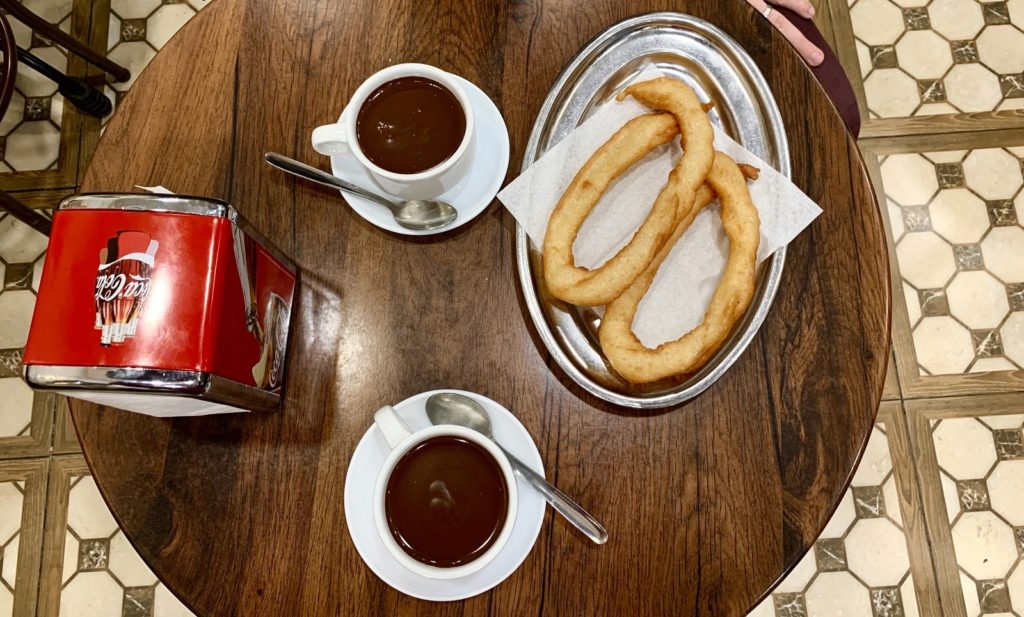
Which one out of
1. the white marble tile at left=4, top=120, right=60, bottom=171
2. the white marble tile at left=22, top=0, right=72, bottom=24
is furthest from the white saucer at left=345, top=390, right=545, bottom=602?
the white marble tile at left=22, top=0, right=72, bottom=24

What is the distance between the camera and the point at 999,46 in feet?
6.07

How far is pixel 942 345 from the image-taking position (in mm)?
1719

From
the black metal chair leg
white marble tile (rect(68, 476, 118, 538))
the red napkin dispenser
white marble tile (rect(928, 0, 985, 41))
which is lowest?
white marble tile (rect(68, 476, 118, 538))

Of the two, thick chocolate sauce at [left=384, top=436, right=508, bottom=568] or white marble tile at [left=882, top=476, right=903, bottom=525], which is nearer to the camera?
thick chocolate sauce at [left=384, top=436, right=508, bottom=568]

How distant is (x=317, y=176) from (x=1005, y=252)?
171 cm

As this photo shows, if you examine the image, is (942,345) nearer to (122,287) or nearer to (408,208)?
(408,208)

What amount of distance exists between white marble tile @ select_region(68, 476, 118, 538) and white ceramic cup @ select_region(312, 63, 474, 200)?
132 cm

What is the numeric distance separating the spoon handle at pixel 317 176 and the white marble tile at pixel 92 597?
1.32 m

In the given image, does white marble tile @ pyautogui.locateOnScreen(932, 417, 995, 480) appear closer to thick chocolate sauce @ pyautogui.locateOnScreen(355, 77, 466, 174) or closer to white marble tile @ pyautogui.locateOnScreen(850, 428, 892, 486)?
white marble tile @ pyautogui.locateOnScreen(850, 428, 892, 486)

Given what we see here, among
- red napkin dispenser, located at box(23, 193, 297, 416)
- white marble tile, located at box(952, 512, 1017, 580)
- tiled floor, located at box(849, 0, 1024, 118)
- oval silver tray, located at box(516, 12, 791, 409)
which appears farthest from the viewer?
tiled floor, located at box(849, 0, 1024, 118)

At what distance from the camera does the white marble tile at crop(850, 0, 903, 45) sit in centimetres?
188

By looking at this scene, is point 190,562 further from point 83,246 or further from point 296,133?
point 296,133

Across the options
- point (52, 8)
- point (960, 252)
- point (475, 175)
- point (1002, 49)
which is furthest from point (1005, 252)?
point (52, 8)

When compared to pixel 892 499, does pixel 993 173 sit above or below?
above
